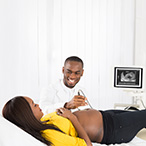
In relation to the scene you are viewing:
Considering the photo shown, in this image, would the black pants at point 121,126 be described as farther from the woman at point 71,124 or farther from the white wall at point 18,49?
the white wall at point 18,49

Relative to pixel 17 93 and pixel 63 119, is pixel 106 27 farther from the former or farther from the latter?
pixel 63 119

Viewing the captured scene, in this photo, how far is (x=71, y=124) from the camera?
1.24 m

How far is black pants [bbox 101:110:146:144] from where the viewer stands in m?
1.37

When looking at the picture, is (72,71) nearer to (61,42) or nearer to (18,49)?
(18,49)

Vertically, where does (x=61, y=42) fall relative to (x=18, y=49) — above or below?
above

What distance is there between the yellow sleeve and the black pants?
1.00 feet

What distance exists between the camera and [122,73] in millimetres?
2248

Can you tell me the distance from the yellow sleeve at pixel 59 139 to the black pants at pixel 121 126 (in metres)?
0.30

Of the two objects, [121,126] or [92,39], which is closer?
[121,126]

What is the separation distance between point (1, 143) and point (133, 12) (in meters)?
3.29

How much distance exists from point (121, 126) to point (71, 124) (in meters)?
0.36

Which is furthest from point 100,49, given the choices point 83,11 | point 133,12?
point 133,12

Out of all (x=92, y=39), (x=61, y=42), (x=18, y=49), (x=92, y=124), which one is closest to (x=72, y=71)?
(x=92, y=124)

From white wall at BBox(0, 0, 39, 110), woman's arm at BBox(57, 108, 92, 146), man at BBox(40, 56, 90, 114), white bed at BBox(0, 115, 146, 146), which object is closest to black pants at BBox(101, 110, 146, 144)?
woman's arm at BBox(57, 108, 92, 146)
